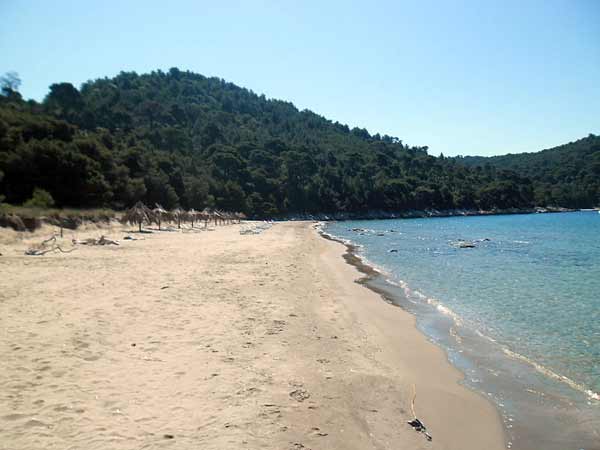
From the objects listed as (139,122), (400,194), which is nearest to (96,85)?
(139,122)

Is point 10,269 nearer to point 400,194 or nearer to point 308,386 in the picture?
point 308,386

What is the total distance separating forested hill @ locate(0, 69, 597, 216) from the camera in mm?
34312

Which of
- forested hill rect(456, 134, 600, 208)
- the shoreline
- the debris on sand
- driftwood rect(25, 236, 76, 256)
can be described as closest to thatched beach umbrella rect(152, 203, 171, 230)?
driftwood rect(25, 236, 76, 256)

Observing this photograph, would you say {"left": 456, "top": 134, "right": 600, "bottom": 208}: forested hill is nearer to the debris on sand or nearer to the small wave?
the small wave

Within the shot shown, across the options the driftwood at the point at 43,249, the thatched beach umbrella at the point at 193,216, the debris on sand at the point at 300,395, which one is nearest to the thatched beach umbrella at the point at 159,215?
the thatched beach umbrella at the point at 193,216

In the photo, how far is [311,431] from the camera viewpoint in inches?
174

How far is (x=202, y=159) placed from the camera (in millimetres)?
94750

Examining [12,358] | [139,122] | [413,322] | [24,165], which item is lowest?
[413,322]

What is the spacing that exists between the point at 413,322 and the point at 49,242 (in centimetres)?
1692

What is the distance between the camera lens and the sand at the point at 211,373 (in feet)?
13.6

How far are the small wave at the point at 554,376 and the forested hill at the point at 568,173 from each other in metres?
155

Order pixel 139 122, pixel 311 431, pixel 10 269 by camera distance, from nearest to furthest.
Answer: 1. pixel 311 431
2. pixel 10 269
3. pixel 139 122

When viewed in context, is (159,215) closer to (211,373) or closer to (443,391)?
(211,373)

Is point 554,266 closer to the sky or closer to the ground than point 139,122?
closer to the ground
